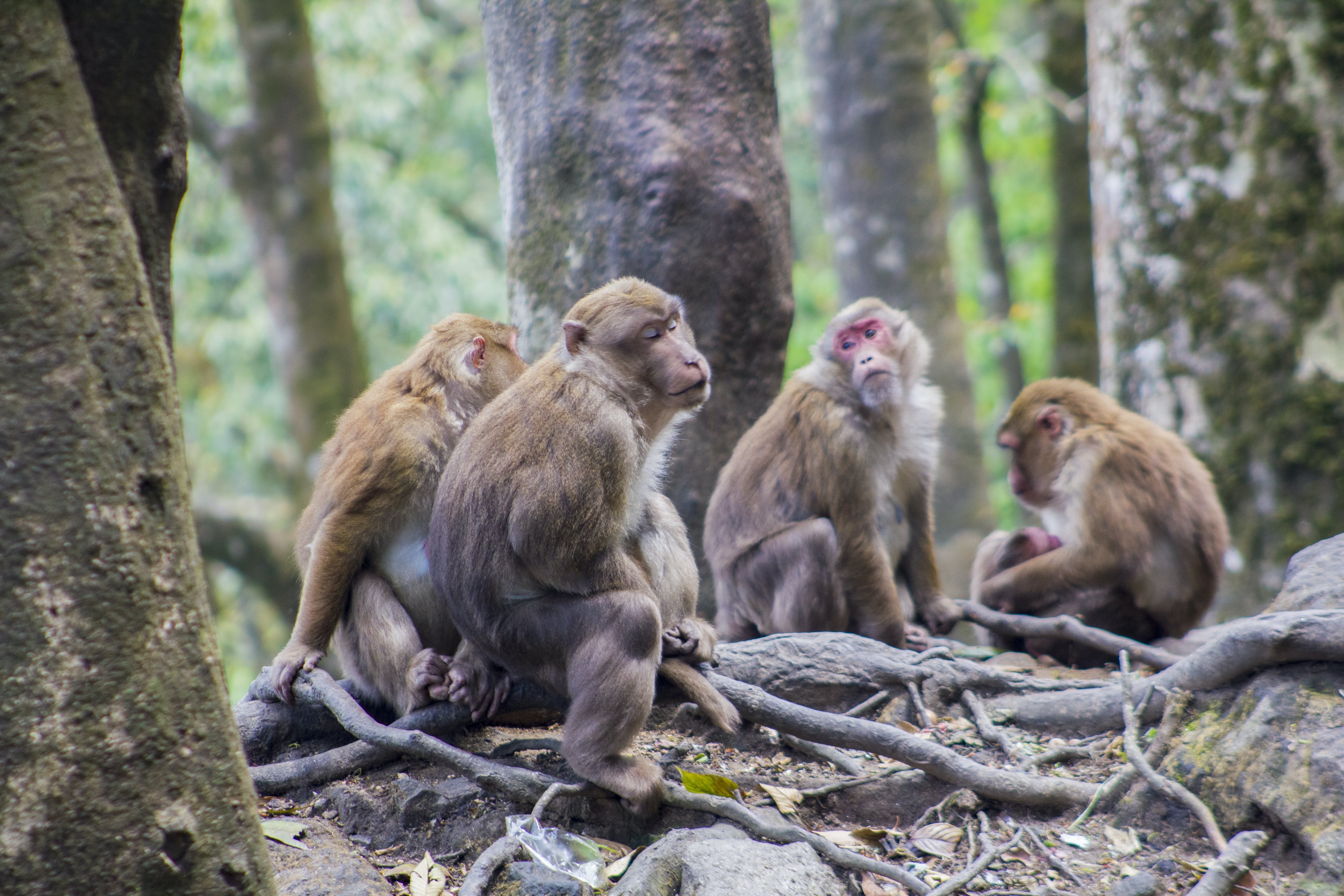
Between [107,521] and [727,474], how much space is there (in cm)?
386

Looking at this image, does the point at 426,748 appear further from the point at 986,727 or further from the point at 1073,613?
the point at 1073,613

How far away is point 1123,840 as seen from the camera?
10.5 ft

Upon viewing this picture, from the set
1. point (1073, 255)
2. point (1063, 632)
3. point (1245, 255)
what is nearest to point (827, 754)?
point (1063, 632)

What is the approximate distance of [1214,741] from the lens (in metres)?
3.25

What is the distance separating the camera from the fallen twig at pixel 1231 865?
108 inches

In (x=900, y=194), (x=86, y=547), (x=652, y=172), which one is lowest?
(x=86, y=547)

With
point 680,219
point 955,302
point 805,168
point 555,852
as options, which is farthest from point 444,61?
point 555,852

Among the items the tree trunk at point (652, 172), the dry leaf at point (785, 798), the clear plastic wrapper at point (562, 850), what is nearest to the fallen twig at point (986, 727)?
the dry leaf at point (785, 798)

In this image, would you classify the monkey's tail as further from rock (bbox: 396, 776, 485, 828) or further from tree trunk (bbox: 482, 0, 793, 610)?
tree trunk (bbox: 482, 0, 793, 610)

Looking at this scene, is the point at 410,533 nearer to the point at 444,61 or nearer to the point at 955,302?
the point at 955,302

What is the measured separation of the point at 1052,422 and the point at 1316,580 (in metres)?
2.13

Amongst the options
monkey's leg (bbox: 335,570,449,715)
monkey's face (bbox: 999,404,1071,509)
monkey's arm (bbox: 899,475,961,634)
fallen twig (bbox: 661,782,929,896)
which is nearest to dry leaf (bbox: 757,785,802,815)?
fallen twig (bbox: 661,782,929,896)

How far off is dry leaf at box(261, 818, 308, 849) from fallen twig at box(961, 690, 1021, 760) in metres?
2.36

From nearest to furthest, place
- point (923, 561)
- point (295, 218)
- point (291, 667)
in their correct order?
point (291, 667) < point (923, 561) < point (295, 218)
